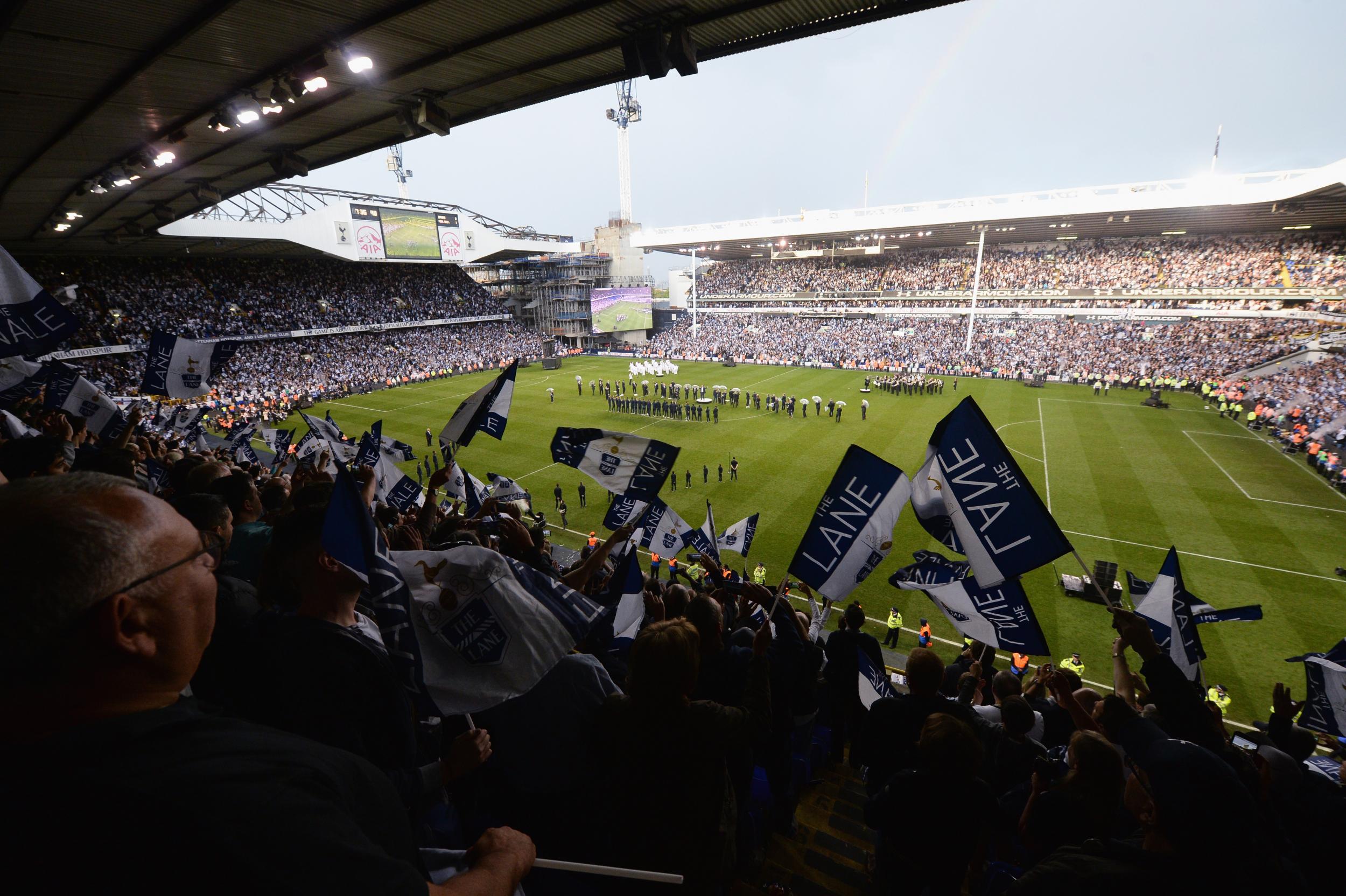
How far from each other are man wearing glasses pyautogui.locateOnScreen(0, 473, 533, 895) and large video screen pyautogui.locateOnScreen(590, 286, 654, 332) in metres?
69.7

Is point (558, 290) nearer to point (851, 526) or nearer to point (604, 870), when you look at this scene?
point (851, 526)

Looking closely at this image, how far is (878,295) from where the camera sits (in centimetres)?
6384

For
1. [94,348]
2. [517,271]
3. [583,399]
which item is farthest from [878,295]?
[94,348]

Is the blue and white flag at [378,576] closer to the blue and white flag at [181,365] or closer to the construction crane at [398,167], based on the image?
the blue and white flag at [181,365]

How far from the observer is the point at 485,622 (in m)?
3.44

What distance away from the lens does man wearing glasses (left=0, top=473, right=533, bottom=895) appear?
97 cm

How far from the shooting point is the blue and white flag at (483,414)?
7328 mm

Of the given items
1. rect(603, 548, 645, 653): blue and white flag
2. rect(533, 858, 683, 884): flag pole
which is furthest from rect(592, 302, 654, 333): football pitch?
rect(533, 858, 683, 884): flag pole

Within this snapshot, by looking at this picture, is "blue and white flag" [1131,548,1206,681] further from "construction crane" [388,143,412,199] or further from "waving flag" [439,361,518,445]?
"construction crane" [388,143,412,199]

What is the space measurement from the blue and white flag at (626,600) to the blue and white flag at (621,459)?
1281 mm

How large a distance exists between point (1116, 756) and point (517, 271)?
79299 mm

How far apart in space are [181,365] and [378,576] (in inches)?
567

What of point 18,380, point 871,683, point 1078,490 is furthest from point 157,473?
point 1078,490

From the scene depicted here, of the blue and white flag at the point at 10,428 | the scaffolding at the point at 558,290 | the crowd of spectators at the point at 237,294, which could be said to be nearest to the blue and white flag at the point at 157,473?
the blue and white flag at the point at 10,428
